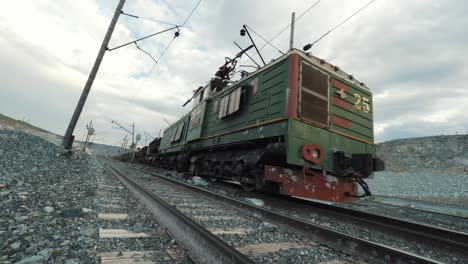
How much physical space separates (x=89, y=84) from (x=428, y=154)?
2984 centimetres

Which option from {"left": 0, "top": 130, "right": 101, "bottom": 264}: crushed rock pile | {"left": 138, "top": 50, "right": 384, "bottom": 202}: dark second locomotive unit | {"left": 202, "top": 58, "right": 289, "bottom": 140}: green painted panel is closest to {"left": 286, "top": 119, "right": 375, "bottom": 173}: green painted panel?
{"left": 138, "top": 50, "right": 384, "bottom": 202}: dark second locomotive unit

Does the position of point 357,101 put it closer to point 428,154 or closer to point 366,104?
point 366,104

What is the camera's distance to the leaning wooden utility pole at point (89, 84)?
8.66m

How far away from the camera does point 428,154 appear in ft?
79.0

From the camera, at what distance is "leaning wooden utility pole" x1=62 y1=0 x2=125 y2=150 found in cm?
866

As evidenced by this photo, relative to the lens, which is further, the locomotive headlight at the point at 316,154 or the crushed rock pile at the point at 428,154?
the crushed rock pile at the point at 428,154

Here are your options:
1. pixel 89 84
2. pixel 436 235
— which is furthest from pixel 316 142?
pixel 89 84

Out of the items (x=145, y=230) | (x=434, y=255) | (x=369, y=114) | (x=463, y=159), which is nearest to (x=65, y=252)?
(x=145, y=230)

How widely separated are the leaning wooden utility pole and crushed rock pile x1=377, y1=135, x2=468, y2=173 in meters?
24.3

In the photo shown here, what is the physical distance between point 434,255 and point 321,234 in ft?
4.36

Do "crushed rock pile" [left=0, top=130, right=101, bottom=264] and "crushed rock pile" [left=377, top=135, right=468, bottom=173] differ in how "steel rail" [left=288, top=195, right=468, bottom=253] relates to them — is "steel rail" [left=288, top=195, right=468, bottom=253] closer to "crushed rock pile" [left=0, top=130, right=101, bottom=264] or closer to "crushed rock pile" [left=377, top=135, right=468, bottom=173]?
"crushed rock pile" [left=0, top=130, right=101, bottom=264]

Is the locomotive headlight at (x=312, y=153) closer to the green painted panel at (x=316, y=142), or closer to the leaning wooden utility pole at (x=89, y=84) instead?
the green painted panel at (x=316, y=142)

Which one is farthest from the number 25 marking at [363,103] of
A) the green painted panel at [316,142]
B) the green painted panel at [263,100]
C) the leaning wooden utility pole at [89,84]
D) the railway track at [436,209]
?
the leaning wooden utility pole at [89,84]

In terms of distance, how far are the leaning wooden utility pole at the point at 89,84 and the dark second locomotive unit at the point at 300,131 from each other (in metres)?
5.69
